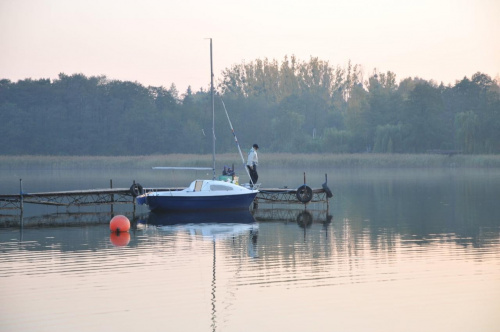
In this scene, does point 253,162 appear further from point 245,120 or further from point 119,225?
point 245,120

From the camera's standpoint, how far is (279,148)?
122 meters

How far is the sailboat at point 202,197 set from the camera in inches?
1491

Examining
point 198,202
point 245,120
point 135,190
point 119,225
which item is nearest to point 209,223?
point 198,202

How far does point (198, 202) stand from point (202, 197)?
412mm

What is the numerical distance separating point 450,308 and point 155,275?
8.10 m

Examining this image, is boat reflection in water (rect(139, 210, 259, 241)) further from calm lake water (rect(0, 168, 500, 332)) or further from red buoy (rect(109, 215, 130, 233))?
red buoy (rect(109, 215, 130, 233))

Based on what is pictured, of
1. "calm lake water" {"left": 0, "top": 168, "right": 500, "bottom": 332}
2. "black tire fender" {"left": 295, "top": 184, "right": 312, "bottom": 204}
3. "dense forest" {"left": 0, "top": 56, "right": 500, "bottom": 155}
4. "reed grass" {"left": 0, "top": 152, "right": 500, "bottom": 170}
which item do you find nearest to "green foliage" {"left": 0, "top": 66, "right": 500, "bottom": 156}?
"dense forest" {"left": 0, "top": 56, "right": 500, "bottom": 155}

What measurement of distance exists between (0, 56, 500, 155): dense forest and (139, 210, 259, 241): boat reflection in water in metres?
62.9

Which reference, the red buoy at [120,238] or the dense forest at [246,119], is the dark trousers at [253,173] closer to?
the red buoy at [120,238]

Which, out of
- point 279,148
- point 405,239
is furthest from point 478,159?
point 405,239

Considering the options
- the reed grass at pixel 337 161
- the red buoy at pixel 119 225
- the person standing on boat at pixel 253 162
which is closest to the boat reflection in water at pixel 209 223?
the red buoy at pixel 119 225

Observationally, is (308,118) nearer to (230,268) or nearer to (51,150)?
(51,150)

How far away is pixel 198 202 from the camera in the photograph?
38156mm

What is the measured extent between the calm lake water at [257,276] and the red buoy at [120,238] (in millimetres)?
78
